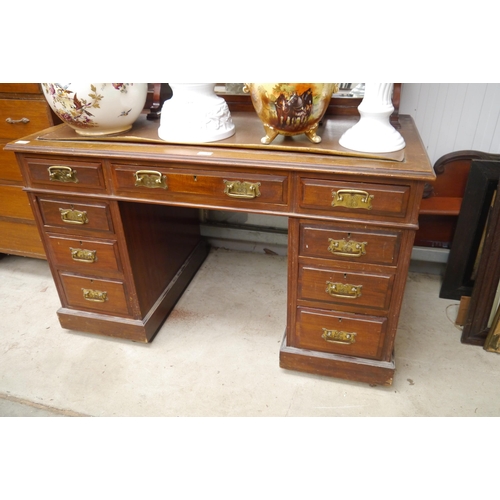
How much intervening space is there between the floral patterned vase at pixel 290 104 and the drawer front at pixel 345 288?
433mm

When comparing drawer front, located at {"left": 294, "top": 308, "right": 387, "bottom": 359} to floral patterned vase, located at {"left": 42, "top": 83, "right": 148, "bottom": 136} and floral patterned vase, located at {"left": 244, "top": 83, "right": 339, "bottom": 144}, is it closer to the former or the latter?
floral patterned vase, located at {"left": 244, "top": 83, "right": 339, "bottom": 144}

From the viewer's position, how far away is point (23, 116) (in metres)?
1.64

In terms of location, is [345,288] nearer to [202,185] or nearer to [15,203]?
[202,185]

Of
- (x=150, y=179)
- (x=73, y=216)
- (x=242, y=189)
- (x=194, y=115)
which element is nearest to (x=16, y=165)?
(x=73, y=216)

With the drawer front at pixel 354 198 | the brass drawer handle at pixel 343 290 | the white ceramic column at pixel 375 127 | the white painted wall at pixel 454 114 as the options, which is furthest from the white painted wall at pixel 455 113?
the brass drawer handle at pixel 343 290

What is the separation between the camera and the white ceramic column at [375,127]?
1.15m

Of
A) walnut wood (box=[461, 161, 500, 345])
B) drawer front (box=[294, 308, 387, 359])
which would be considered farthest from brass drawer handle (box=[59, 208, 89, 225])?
walnut wood (box=[461, 161, 500, 345])

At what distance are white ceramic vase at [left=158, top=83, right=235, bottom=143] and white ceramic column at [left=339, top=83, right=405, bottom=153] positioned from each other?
1.40 ft

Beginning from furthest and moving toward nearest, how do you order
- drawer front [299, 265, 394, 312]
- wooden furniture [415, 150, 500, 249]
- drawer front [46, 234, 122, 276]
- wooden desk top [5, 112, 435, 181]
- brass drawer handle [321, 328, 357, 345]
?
wooden furniture [415, 150, 500, 249] < drawer front [46, 234, 122, 276] < brass drawer handle [321, 328, 357, 345] < drawer front [299, 265, 394, 312] < wooden desk top [5, 112, 435, 181]

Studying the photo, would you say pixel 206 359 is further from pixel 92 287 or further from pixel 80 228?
pixel 80 228

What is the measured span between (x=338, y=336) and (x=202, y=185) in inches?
26.9

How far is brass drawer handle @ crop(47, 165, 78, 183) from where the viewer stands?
1.34 metres

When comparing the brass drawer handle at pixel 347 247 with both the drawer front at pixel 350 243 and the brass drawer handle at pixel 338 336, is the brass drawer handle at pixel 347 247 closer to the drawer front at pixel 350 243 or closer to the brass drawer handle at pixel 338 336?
the drawer front at pixel 350 243

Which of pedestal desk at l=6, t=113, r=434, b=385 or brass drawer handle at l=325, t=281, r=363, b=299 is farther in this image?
brass drawer handle at l=325, t=281, r=363, b=299
